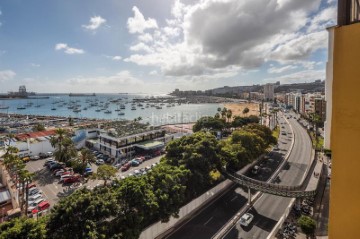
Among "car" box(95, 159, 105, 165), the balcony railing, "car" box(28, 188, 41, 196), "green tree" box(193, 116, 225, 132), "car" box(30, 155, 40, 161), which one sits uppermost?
the balcony railing

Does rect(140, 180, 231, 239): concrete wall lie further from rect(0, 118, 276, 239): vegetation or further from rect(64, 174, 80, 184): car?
rect(64, 174, 80, 184): car

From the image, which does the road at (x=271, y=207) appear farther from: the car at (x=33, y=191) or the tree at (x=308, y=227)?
the car at (x=33, y=191)

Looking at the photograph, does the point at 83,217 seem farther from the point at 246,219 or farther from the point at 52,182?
the point at 52,182

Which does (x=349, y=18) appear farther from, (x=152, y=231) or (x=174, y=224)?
(x=174, y=224)

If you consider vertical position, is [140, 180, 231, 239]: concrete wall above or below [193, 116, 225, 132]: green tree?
below

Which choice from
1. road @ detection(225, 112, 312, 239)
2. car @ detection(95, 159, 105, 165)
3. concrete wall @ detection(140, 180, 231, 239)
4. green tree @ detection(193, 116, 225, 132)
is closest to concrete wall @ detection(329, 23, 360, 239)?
concrete wall @ detection(140, 180, 231, 239)

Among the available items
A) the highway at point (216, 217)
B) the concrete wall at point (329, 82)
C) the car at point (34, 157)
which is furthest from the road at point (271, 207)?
the car at point (34, 157)

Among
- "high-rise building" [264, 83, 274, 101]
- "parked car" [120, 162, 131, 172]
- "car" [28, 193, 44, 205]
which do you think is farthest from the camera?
"high-rise building" [264, 83, 274, 101]
